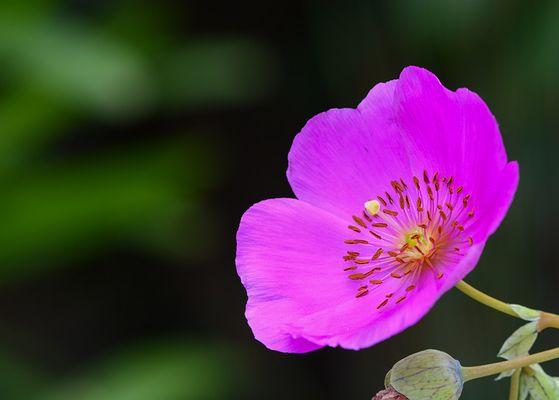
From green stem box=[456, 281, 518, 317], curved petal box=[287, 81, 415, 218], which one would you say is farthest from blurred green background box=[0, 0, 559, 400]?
green stem box=[456, 281, 518, 317]

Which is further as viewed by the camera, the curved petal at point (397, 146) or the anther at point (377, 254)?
the anther at point (377, 254)

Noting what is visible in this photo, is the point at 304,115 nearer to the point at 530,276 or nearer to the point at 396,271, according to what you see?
the point at 530,276

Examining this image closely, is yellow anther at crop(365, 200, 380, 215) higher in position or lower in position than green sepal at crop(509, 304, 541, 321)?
higher

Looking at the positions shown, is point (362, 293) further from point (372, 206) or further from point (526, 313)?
point (526, 313)

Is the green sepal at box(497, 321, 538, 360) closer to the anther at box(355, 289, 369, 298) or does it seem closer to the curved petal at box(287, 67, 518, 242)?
the curved petal at box(287, 67, 518, 242)

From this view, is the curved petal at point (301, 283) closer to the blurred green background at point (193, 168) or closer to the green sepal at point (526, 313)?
the green sepal at point (526, 313)

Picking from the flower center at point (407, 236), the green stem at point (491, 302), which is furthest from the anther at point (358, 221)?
the green stem at point (491, 302)
